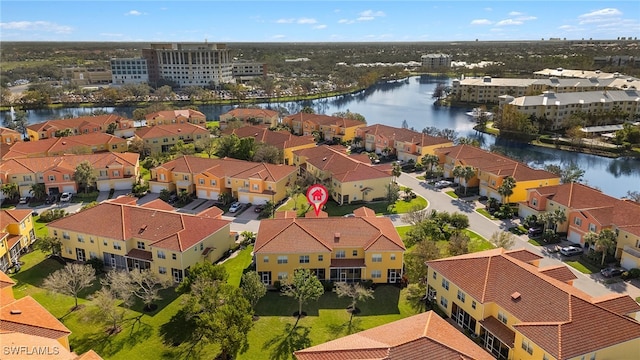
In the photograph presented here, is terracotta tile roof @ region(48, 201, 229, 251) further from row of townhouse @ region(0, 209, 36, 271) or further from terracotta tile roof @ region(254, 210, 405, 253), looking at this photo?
terracotta tile roof @ region(254, 210, 405, 253)

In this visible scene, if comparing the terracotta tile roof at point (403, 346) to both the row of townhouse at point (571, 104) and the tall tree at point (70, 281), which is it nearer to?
the tall tree at point (70, 281)

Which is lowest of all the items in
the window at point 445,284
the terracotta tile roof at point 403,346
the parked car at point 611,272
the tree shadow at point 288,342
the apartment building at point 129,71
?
the tree shadow at point 288,342

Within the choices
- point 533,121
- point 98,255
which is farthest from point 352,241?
point 533,121

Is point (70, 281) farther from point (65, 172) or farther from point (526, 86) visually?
point (526, 86)

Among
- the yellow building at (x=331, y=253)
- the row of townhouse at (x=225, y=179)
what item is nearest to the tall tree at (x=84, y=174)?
the row of townhouse at (x=225, y=179)

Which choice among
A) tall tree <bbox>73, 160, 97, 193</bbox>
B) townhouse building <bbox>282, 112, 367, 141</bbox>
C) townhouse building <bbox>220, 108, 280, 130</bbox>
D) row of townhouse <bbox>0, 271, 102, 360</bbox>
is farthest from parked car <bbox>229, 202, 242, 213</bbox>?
townhouse building <bbox>220, 108, 280, 130</bbox>

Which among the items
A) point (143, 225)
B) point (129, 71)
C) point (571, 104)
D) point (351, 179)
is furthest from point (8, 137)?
point (571, 104)
